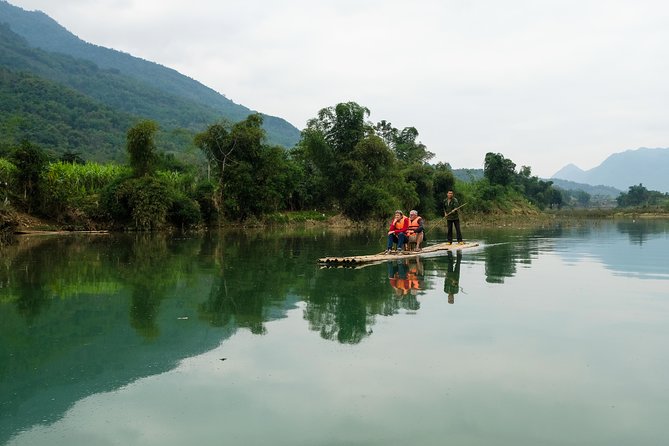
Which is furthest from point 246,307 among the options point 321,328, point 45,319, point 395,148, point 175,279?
point 395,148

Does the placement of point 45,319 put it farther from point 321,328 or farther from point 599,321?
point 599,321

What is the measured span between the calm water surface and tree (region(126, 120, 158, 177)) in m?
20.4

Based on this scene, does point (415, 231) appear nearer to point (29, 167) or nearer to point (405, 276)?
point (405, 276)

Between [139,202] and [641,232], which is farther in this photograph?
[641,232]

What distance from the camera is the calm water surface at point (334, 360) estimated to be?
14.0 feet

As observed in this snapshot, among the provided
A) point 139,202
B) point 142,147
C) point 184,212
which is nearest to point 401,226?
point 139,202

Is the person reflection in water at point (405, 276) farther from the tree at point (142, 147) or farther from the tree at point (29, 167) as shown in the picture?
the tree at point (29, 167)

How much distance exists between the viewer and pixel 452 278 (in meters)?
11.7

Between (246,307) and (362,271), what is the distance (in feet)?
14.1

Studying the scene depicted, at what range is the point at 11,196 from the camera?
29219 mm

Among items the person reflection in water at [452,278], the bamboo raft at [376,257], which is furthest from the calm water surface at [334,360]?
the bamboo raft at [376,257]

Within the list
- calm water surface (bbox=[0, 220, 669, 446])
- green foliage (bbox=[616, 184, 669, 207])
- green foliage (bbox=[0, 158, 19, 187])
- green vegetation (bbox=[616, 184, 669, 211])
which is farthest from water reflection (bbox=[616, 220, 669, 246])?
green foliage (bbox=[616, 184, 669, 207])

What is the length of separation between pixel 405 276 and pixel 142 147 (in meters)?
23.2

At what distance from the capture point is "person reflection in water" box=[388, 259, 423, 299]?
1011 cm
